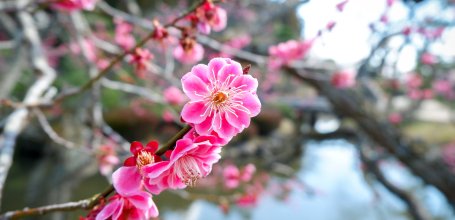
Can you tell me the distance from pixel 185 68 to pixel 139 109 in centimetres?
283

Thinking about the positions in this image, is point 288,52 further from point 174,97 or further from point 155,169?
point 155,169


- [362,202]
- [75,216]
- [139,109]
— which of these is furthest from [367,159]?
[139,109]

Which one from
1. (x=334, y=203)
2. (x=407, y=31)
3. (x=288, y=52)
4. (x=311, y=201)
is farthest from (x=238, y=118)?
(x=334, y=203)

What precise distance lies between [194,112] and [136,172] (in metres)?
0.16

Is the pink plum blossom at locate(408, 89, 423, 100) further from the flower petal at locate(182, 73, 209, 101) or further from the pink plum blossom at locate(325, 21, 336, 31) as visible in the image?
the flower petal at locate(182, 73, 209, 101)

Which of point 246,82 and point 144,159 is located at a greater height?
point 246,82

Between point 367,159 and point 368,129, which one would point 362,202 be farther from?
point 368,129

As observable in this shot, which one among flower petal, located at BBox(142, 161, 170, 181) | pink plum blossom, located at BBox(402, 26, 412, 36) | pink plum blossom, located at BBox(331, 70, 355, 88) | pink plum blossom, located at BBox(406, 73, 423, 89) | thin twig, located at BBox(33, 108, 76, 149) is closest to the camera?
flower petal, located at BBox(142, 161, 170, 181)

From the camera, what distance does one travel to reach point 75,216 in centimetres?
388

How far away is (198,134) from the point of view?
0.60 meters

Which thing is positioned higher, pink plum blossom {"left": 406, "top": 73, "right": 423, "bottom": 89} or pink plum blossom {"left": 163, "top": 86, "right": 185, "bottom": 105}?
pink plum blossom {"left": 163, "top": 86, "right": 185, "bottom": 105}

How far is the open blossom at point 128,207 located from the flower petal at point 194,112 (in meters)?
0.18

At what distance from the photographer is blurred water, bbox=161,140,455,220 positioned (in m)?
5.40


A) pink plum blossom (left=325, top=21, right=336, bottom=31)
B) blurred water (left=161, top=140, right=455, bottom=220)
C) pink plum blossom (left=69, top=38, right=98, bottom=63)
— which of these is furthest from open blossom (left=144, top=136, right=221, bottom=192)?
blurred water (left=161, top=140, right=455, bottom=220)
